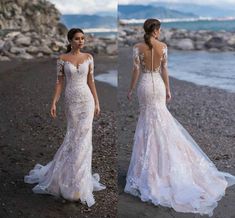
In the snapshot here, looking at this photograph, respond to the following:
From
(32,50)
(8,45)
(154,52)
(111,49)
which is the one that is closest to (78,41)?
(111,49)

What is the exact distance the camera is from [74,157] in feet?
8.99

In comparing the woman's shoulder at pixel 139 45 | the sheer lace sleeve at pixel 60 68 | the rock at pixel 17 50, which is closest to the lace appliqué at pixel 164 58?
the woman's shoulder at pixel 139 45

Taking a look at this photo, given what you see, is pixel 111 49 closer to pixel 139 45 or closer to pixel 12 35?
pixel 139 45

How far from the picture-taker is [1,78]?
3.00 meters

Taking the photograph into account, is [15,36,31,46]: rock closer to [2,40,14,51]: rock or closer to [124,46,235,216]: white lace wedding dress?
[2,40,14,51]: rock

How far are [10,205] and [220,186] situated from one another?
1.24 meters

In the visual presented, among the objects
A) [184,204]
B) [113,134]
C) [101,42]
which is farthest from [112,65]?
[184,204]

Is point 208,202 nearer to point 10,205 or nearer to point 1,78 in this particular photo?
point 10,205

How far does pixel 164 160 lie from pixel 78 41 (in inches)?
35.5

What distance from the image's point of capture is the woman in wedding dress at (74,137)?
2.53 m

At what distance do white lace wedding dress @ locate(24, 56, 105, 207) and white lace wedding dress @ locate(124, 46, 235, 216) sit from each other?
0.95 ft

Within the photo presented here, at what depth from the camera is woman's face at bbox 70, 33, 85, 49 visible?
8.15 ft

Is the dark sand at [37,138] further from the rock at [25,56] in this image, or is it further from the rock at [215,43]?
the rock at [215,43]

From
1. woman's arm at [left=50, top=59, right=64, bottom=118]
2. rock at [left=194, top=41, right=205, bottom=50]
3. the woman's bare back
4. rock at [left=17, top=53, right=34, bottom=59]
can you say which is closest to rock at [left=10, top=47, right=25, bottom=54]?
rock at [left=17, top=53, right=34, bottom=59]
